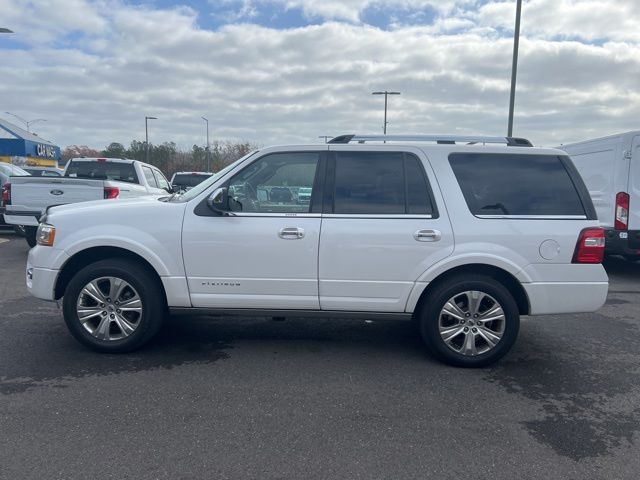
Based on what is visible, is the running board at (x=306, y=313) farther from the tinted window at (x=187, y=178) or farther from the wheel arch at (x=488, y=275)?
the tinted window at (x=187, y=178)

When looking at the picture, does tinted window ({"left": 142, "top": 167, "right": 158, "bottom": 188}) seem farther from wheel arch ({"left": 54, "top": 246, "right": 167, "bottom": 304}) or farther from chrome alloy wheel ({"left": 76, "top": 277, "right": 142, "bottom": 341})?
chrome alloy wheel ({"left": 76, "top": 277, "right": 142, "bottom": 341})

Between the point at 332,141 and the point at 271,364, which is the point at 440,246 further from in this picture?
the point at 271,364

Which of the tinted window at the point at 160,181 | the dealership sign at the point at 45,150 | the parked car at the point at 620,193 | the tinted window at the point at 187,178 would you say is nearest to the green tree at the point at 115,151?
the dealership sign at the point at 45,150

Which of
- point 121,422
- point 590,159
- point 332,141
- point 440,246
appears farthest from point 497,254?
point 590,159

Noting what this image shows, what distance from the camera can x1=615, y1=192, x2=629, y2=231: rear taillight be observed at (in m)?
8.59

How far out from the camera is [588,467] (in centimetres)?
306

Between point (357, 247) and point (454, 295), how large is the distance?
923 millimetres

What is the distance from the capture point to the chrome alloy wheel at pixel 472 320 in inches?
177

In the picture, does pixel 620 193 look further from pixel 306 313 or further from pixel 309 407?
pixel 309 407

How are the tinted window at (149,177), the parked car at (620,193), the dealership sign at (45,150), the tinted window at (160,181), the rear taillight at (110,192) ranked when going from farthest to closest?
the dealership sign at (45,150), the tinted window at (160,181), the tinted window at (149,177), the rear taillight at (110,192), the parked car at (620,193)

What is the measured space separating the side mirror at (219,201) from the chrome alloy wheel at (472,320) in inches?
80.9

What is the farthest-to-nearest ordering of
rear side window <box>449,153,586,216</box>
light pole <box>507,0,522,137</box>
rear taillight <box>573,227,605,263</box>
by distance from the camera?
1. light pole <box>507,0,522,137</box>
2. rear side window <box>449,153,586,216</box>
3. rear taillight <box>573,227,605,263</box>

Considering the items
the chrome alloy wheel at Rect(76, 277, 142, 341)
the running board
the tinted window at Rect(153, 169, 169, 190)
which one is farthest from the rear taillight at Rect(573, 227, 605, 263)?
the tinted window at Rect(153, 169, 169, 190)

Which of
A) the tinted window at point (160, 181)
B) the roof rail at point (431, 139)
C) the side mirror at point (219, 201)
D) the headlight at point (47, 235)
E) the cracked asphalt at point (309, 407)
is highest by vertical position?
the roof rail at point (431, 139)
